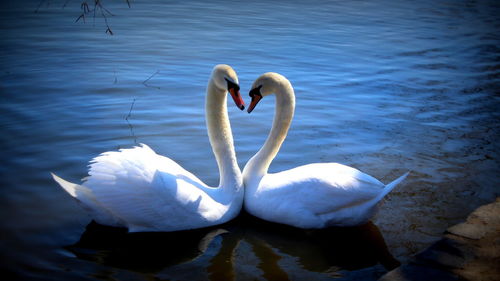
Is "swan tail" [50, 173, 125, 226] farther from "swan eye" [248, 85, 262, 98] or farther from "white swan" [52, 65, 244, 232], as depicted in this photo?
"swan eye" [248, 85, 262, 98]

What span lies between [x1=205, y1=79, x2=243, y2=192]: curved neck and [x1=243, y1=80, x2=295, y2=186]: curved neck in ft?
0.63

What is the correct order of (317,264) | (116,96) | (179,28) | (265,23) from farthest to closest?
(265,23)
(179,28)
(116,96)
(317,264)

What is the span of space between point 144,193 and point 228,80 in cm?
130

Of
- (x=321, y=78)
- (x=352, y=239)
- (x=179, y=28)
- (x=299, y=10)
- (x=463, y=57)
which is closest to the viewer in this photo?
(x=352, y=239)

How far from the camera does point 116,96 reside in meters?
8.20

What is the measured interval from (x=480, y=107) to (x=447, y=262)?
17.8ft

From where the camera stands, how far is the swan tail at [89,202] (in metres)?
4.46

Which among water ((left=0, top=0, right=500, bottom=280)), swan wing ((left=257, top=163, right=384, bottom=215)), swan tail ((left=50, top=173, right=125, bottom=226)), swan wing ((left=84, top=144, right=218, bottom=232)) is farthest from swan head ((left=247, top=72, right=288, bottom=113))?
swan tail ((left=50, top=173, right=125, bottom=226))

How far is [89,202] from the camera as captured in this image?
4.47 m

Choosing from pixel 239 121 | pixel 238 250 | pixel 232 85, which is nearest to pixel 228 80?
pixel 232 85

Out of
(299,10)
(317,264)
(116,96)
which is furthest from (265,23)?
(317,264)

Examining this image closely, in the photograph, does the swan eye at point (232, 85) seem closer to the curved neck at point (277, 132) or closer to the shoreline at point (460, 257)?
the curved neck at point (277, 132)

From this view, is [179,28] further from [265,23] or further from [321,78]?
[321,78]

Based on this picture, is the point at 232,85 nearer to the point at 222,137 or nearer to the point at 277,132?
the point at 222,137
